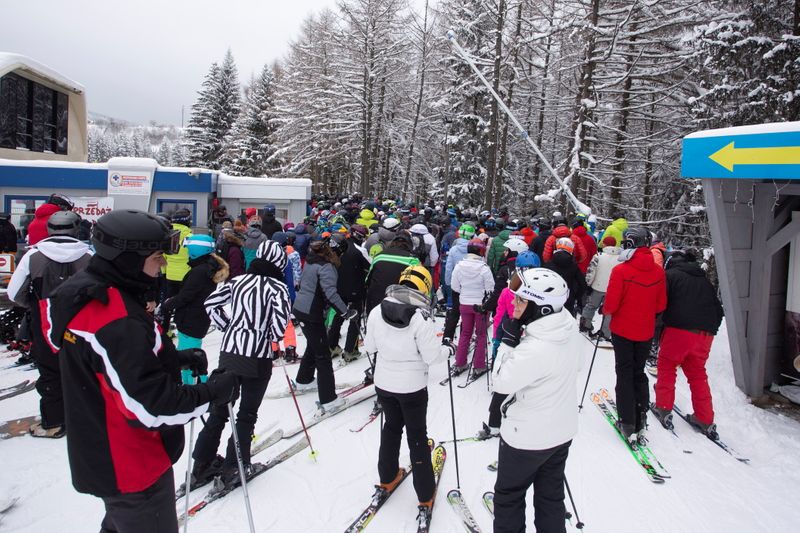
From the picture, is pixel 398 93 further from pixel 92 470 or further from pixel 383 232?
pixel 92 470

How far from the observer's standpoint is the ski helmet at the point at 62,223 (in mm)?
4520

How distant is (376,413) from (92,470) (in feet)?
12.9

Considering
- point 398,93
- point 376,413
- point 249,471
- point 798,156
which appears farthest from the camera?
point 398,93

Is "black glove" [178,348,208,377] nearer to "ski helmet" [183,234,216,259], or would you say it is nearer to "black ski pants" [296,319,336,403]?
"ski helmet" [183,234,216,259]

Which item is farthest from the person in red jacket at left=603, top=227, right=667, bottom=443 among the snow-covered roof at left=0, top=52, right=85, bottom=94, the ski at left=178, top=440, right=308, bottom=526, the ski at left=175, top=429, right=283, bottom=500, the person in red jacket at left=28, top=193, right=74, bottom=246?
the snow-covered roof at left=0, top=52, right=85, bottom=94

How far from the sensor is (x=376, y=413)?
581cm

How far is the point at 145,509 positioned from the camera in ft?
7.56

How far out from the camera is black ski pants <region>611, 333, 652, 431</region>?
207 inches

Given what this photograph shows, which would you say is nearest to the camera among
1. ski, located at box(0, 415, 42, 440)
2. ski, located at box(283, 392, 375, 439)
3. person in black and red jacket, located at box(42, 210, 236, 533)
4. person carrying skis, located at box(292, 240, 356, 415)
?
person in black and red jacket, located at box(42, 210, 236, 533)

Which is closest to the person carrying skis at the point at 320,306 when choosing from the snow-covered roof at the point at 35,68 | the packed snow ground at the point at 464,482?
the packed snow ground at the point at 464,482

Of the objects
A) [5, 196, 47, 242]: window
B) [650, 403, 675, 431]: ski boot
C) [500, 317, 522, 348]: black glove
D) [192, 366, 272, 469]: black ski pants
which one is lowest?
[650, 403, 675, 431]: ski boot

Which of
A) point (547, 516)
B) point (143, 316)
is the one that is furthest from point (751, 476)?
point (143, 316)

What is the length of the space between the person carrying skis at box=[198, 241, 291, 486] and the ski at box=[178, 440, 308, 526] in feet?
0.32

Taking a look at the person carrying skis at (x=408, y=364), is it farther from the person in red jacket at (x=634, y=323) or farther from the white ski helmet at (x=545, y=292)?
the person in red jacket at (x=634, y=323)
